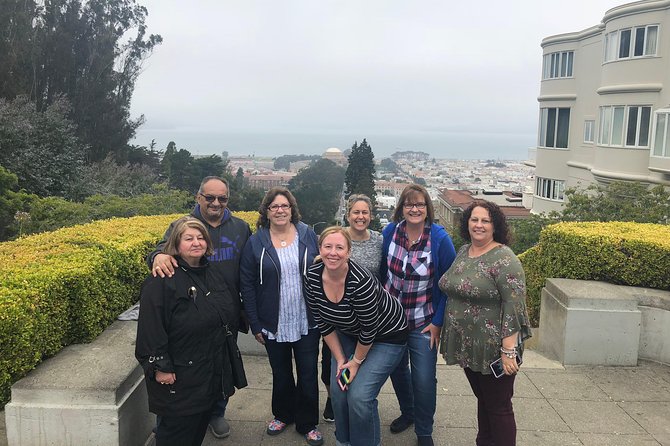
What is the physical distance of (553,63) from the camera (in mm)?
24375

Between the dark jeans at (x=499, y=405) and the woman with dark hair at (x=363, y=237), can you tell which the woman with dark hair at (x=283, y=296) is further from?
the dark jeans at (x=499, y=405)

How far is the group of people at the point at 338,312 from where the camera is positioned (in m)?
2.95

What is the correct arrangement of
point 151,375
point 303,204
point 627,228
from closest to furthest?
point 151,375, point 627,228, point 303,204

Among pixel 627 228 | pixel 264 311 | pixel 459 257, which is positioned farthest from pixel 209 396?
pixel 627 228

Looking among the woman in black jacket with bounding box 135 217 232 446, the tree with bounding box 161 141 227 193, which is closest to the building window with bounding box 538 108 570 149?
the tree with bounding box 161 141 227 193

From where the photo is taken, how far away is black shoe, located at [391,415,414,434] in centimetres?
378

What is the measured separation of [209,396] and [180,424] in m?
0.22

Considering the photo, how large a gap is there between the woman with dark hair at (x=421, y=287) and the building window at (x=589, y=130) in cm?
2084

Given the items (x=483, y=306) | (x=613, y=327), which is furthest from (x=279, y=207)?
(x=613, y=327)

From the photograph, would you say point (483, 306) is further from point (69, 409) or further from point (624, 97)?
point (624, 97)

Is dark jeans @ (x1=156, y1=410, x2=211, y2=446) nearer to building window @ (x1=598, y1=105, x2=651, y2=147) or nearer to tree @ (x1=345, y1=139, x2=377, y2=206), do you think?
building window @ (x1=598, y1=105, x2=651, y2=147)

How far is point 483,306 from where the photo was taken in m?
3.13

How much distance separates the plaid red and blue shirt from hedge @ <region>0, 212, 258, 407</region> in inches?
83.9

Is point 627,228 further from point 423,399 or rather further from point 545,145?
point 545,145
